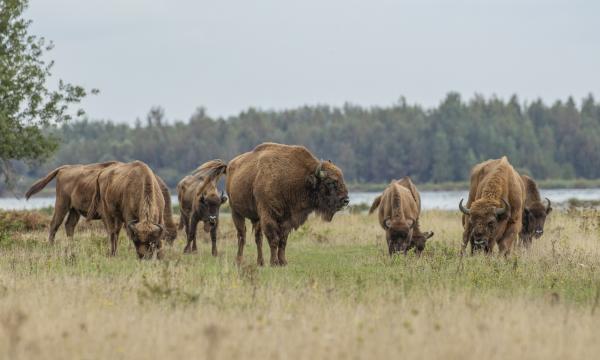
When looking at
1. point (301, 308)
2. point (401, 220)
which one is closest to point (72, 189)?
point (401, 220)

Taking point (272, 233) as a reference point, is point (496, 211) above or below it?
above

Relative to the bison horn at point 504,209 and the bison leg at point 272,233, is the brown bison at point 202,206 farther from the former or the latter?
the bison horn at point 504,209

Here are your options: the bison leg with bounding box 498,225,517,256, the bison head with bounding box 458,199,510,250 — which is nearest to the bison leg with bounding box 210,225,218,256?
the bison head with bounding box 458,199,510,250

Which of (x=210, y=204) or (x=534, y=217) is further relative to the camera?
(x=534, y=217)

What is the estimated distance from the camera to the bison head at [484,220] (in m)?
16.9

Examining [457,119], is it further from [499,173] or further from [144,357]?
[144,357]

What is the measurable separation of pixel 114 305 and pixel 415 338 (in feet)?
12.9

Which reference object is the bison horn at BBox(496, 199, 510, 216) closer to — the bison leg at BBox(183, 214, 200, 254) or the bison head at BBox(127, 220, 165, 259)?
the bison head at BBox(127, 220, 165, 259)

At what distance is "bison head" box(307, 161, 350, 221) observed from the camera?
1573cm

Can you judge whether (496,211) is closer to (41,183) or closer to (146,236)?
(146,236)

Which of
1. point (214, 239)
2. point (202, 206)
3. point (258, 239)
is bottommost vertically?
point (214, 239)

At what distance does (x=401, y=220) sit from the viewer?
17938mm

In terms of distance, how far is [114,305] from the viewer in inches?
423

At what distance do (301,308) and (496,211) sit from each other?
24.5 feet
